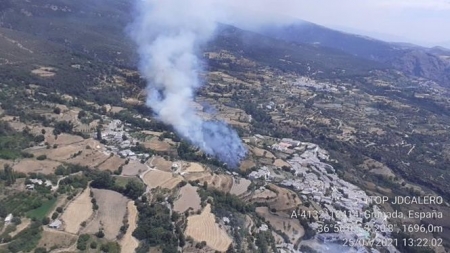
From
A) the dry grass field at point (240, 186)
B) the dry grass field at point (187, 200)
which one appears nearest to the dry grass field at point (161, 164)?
the dry grass field at point (187, 200)

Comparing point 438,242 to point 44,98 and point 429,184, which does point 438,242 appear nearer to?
point 429,184

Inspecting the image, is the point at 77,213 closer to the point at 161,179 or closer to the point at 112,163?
the point at 161,179

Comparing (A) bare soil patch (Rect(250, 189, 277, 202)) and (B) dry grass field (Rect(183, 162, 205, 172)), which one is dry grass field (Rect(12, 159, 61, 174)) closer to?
(B) dry grass field (Rect(183, 162, 205, 172))

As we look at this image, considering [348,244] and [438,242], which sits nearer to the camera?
[348,244]

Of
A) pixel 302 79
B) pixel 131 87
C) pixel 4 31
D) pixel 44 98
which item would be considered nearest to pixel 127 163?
pixel 44 98

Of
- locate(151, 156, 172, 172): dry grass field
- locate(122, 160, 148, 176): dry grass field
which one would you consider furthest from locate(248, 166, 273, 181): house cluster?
locate(122, 160, 148, 176): dry grass field

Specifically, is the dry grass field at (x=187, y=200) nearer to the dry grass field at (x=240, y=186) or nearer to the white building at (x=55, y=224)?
the dry grass field at (x=240, y=186)

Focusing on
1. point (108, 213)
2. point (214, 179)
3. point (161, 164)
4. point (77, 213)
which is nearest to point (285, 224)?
point (214, 179)
